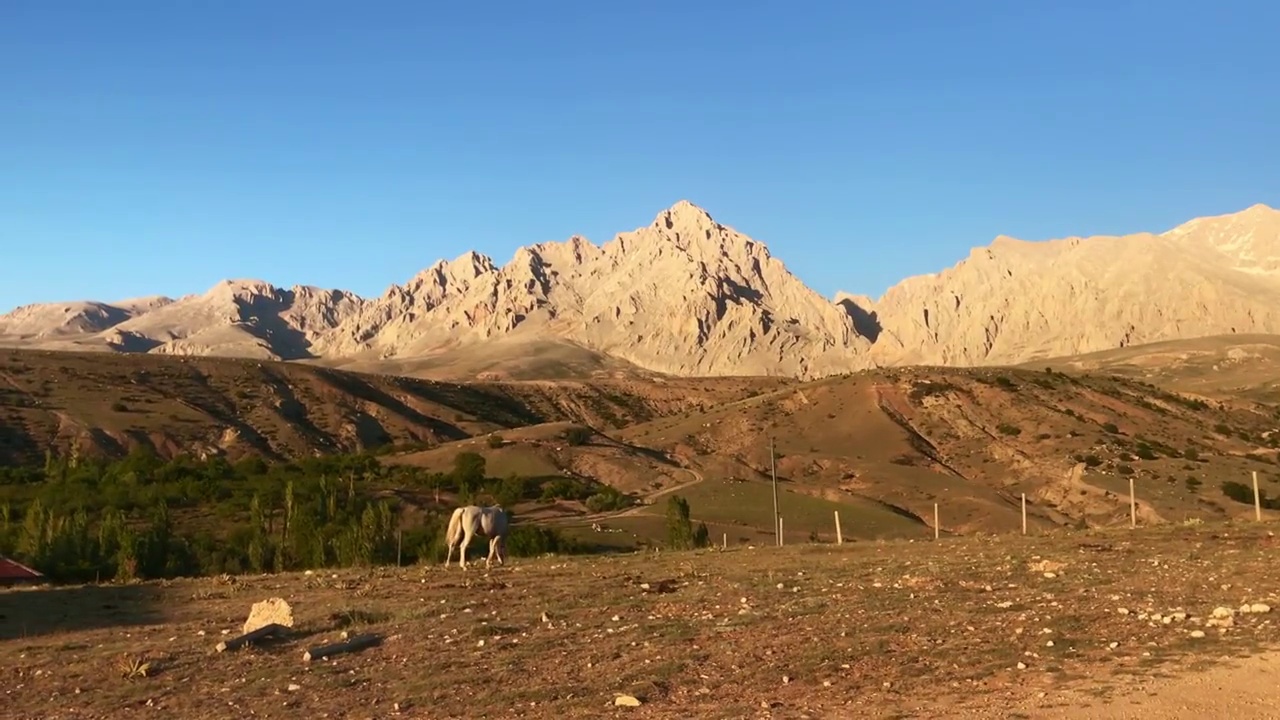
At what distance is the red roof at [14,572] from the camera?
34438mm

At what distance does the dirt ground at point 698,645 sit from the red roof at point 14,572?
12637 mm

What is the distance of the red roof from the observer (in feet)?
113

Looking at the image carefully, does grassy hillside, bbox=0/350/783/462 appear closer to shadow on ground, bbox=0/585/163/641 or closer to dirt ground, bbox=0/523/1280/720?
shadow on ground, bbox=0/585/163/641

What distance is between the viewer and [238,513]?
68438 mm

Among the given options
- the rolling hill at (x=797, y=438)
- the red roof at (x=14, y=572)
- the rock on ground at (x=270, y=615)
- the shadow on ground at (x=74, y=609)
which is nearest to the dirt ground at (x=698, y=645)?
the shadow on ground at (x=74, y=609)

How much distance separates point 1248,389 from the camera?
164m

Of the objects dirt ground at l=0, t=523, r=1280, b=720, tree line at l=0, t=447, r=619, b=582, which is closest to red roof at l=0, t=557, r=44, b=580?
tree line at l=0, t=447, r=619, b=582

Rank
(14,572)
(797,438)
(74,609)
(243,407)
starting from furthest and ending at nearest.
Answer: (243,407) → (797,438) → (14,572) → (74,609)

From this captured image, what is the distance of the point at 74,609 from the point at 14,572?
1649 centimetres

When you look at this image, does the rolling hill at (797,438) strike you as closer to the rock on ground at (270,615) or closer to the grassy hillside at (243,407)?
the grassy hillside at (243,407)

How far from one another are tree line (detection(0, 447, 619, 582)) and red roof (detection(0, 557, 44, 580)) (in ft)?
9.38

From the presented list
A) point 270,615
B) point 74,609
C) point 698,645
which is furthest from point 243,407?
point 698,645

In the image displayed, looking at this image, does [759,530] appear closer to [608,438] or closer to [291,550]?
[291,550]

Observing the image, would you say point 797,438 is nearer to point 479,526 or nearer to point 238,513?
point 238,513
